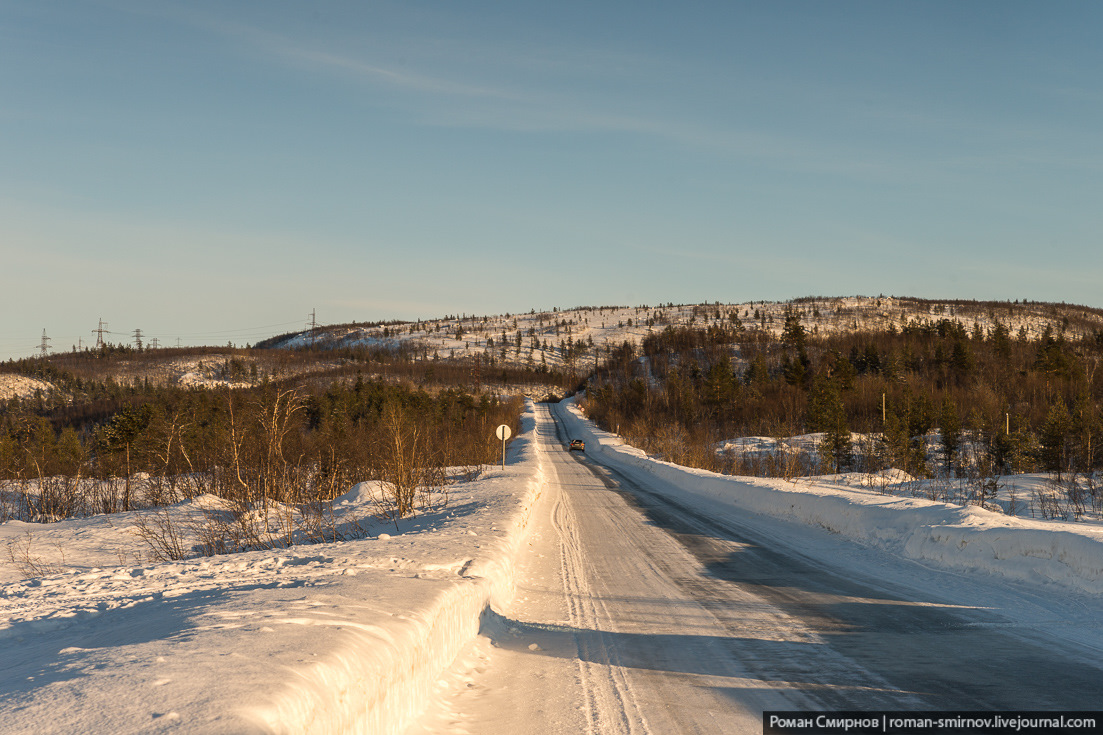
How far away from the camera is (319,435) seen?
23484 millimetres

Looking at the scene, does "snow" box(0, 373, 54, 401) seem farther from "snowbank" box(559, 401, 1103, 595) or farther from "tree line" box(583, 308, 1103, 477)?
"snowbank" box(559, 401, 1103, 595)

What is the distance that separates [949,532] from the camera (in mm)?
10109

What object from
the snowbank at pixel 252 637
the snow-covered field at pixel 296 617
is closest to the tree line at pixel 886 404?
the snow-covered field at pixel 296 617

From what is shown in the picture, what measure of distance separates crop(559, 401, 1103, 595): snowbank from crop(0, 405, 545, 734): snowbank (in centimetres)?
668

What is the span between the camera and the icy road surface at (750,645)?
4574 mm

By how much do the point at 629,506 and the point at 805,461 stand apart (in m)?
30.1

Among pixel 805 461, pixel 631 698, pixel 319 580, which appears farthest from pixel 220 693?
pixel 805 461

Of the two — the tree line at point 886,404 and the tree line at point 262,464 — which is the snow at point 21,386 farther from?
the tree line at point 262,464

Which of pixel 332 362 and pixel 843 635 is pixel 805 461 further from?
pixel 332 362

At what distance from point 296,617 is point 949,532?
9680 mm

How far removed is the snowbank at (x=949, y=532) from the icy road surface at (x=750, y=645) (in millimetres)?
480

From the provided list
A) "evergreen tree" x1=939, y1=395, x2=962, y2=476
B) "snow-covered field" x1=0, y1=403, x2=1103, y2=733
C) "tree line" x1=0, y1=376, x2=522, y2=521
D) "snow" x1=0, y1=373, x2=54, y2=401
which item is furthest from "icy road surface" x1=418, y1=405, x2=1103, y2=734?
"snow" x1=0, y1=373, x2=54, y2=401

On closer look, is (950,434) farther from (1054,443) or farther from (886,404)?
(886,404)

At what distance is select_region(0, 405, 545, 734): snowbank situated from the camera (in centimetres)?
315
